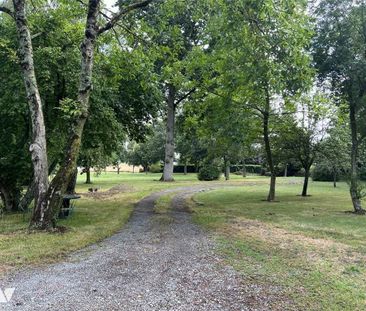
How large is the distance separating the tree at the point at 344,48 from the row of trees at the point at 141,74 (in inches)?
1.5

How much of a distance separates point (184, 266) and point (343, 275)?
2.52 m

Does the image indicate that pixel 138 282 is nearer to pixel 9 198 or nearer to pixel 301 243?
pixel 301 243

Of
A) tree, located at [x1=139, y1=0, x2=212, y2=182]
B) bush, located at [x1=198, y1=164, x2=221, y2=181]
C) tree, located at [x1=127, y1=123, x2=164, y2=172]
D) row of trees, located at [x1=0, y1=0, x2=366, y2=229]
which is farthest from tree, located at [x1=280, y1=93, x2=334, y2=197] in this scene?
tree, located at [x1=127, y1=123, x2=164, y2=172]

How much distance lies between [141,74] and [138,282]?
868 centimetres

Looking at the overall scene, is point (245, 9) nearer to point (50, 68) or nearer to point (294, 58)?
point (294, 58)

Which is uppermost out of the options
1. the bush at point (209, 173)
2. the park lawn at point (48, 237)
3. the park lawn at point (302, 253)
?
the bush at point (209, 173)

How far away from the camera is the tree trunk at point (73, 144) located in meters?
9.10

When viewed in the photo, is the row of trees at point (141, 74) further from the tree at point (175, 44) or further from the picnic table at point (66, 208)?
the picnic table at point (66, 208)

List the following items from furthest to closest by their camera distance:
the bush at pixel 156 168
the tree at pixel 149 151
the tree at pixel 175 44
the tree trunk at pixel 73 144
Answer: the bush at pixel 156 168, the tree at pixel 149 151, the tree at pixel 175 44, the tree trunk at pixel 73 144

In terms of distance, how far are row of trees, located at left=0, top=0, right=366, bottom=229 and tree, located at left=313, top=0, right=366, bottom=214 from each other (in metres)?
0.04

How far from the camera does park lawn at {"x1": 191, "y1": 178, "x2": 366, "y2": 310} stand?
5051 millimetres

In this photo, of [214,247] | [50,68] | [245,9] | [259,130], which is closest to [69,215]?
[50,68]

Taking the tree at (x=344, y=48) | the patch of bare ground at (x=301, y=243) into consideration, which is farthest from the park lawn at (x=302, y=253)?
the tree at (x=344, y=48)

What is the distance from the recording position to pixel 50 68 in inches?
462
